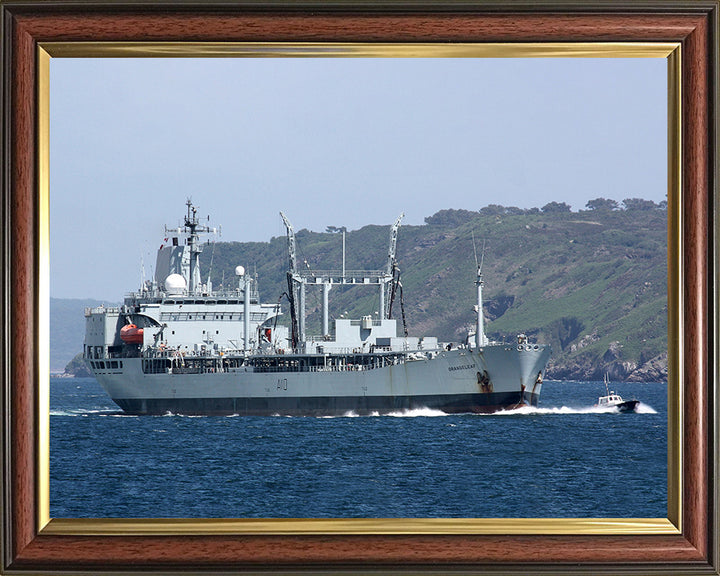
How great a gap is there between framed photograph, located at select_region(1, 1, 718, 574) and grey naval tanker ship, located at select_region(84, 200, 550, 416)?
36077 mm

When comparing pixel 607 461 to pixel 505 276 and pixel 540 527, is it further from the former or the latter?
pixel 505 276

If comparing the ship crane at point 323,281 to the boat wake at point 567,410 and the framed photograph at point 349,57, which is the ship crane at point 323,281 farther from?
the framed photograph at point 349,57

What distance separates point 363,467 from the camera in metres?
25.0

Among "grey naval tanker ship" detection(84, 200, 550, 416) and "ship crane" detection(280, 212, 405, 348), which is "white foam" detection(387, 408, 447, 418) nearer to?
"grey naval tanker ship" detection(84, 200, 550, 416)

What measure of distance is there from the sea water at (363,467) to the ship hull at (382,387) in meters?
0.79

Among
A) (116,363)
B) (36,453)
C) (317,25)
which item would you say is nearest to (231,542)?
(36,453)

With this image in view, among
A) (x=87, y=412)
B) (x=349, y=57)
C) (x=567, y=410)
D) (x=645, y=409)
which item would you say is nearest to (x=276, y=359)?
(x=87, y=412)

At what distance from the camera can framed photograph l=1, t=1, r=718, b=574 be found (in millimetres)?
5457

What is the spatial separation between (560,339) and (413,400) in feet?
36.2

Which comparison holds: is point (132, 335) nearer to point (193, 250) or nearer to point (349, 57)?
point (193, 250)

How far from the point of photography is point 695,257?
561cm

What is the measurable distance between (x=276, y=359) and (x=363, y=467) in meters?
21.4

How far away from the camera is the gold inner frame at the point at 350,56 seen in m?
5.46

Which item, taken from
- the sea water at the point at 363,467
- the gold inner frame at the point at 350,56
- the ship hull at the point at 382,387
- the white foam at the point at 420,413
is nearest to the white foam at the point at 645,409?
the sea water at the point at 363,467
